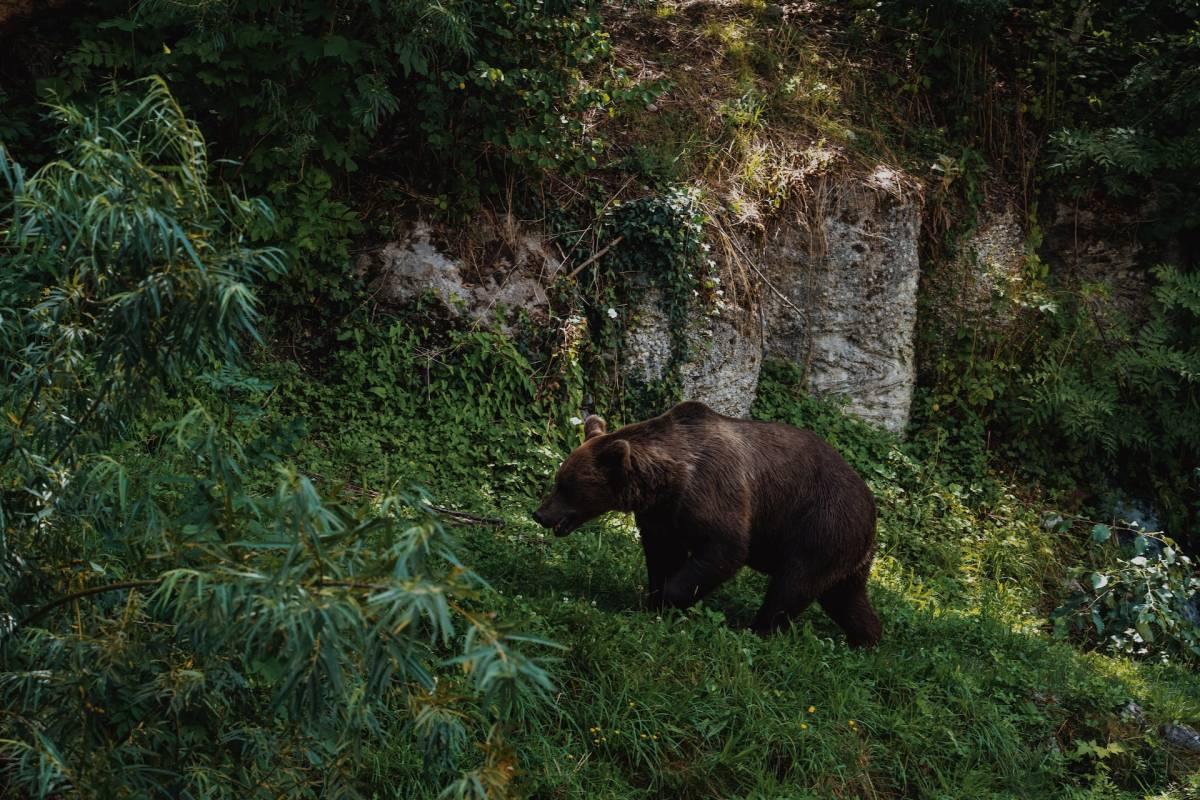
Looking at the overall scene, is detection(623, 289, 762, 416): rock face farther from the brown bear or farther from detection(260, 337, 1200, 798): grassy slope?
the brown bear

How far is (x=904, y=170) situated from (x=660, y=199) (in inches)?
114

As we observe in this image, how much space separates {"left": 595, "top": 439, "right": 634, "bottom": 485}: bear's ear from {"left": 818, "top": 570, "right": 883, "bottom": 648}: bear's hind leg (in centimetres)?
145

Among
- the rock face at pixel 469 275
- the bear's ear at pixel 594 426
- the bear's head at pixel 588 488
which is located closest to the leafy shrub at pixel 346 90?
the rock face at pixel 469 275

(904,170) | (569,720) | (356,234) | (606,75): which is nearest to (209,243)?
(569,720)

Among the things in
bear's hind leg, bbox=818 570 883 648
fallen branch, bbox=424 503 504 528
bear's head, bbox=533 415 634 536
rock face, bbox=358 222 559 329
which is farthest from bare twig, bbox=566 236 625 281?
bear's hind leg, bbox=818 570 883 648

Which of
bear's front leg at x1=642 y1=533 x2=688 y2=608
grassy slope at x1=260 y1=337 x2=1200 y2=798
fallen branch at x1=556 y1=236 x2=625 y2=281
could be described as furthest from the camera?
fallen branch at x1=556 y1=236 x2=625 y2=281

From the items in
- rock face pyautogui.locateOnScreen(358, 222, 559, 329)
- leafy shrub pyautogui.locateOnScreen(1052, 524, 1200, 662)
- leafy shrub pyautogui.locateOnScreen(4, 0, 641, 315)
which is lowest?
leafy shrub pyautogui.locateOnScreen(1052, 524, 1200, 662)

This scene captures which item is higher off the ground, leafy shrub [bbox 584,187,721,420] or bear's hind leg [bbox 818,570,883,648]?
leafy shrub [bbox 584,187,721,420]

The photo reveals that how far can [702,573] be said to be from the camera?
6.39 m

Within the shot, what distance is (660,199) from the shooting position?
31.1ft

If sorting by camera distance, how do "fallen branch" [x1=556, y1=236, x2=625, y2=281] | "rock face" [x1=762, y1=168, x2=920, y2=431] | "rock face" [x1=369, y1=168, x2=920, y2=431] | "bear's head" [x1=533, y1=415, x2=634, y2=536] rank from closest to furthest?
"bear's head" [x1=533, y1=415, x2=634, y2=536] < "fallen branch" [x1=556, y1=236, x2=625, y2=281] < "rock face" [x1=369, y1=168, x2=920, y2=431] < "rock face" [x1=762, y1=168, x2=920, y2=431]

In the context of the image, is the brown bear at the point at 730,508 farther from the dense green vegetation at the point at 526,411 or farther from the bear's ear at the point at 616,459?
the dense green vegetation at the point at 526,411

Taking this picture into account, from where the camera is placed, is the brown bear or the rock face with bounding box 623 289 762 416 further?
the rock face with bounding box 623 289 762 416

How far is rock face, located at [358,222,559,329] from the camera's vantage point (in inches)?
348
